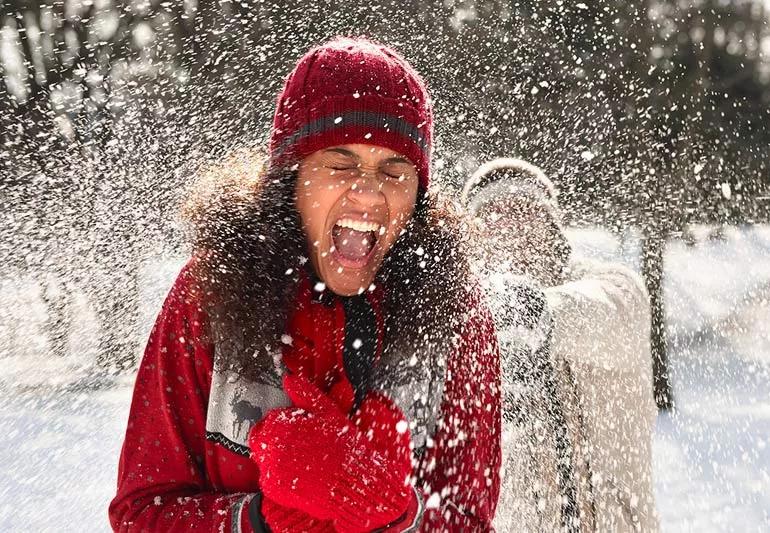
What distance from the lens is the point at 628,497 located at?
2.36 meters

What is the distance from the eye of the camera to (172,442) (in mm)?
1252

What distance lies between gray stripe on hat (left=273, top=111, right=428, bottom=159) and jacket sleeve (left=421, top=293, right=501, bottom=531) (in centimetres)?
42

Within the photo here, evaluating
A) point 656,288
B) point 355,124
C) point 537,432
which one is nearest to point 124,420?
point 537,432

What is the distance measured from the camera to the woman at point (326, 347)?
46.5 inches

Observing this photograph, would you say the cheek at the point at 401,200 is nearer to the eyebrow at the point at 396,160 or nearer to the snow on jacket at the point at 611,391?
the eyebrow at the point at 396,160

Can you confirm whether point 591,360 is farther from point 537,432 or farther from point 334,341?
point 334,341

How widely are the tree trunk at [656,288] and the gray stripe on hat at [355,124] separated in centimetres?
488

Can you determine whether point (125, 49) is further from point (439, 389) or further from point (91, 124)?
point (439, 389)

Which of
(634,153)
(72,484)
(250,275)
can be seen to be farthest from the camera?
(634,153)

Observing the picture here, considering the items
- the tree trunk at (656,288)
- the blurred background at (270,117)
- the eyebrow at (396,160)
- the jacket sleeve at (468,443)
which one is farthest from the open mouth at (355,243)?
the tree trunk at (656,288)

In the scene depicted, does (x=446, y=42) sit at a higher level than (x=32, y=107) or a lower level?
higher

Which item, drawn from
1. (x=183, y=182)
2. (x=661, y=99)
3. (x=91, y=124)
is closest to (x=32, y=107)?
(x=91, y=124)

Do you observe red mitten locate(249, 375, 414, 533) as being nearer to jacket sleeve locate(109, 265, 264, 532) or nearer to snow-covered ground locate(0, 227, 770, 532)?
jacket sleeve locate(109, 265, 264, 532)

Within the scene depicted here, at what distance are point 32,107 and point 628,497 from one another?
17.7 ft
